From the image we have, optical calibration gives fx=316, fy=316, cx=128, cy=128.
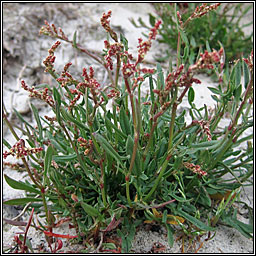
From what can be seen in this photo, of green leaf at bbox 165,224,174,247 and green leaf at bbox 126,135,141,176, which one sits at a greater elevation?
green leaf at bbox 126,135,141,176

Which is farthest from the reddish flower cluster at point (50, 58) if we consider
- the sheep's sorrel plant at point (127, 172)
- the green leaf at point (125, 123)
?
the green leaf at point (125, 123)

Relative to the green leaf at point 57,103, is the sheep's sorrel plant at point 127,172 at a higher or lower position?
lower

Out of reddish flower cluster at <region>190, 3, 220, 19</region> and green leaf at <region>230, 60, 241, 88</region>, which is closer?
reddish flower cluster at <region>190, 3, 220, 19</region>

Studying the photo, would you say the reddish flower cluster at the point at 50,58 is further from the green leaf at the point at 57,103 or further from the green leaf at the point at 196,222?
the green leaf at the point at 196,222

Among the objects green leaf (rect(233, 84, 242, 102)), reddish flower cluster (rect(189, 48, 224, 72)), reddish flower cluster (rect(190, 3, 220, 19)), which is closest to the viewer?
reddish flower cluster (rect(189, 48, 224, 72))

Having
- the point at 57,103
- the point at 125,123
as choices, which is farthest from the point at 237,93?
the point at 57,103

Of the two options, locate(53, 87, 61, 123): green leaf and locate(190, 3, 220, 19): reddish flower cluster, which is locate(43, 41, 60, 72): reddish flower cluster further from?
locate(190, 3, 220, 19): reddish flower cluster

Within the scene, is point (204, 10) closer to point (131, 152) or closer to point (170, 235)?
point (131, 152)

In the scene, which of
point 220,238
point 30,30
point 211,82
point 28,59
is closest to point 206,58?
point 220,238

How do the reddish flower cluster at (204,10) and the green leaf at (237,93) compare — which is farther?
the green leaf at (237,93)

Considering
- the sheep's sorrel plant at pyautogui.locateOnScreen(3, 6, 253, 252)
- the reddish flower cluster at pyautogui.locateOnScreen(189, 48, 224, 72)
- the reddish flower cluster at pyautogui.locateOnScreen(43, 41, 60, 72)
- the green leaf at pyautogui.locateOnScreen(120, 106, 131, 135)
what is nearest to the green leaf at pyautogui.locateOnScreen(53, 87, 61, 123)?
the sheep's sorrel plant at pyautogui.locateOnScreen(3, 6, 253, 252)

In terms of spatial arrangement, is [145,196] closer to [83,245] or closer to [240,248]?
[83,245]
